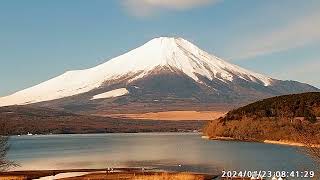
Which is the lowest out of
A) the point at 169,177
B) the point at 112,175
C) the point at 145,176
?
the point at 169,177

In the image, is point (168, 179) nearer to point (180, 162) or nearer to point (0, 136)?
point (0, 136)

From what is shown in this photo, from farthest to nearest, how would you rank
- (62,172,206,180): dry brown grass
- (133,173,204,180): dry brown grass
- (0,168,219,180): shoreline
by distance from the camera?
1. (0,168,219,180): shoreline
2. (62,172,206,180): dry brown grass
3. (133,173,204,180): dry brown grass

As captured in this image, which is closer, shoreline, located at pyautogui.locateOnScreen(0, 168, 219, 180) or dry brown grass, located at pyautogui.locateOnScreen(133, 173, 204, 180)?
dry brown grass, located at pyautogui.locateOnScreen(133, 173, 204, 180)

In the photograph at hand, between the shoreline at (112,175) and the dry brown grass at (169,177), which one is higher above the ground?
the shoreline at (112,175)

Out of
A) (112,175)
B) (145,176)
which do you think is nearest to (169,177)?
(145,176)

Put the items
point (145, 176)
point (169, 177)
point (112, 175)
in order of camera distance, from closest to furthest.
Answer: point (169, 177)
point (145, 176)
point (112, 175)

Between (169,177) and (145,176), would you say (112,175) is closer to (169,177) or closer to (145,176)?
(145,176)

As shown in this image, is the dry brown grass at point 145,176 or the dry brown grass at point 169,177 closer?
the dry brown grass at point 169,177

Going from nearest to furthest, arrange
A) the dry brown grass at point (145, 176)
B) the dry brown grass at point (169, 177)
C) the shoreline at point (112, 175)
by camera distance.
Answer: the dry brown grass at point (169, 177), the dry brown grass at point (145, 176), the shoreline at point (112, 175)

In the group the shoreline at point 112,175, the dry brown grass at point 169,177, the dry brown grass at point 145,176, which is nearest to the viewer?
the dry brown grass at point 169,177

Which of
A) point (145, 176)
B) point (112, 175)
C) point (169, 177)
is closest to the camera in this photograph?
point (169, 177)

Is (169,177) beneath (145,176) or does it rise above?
beneath

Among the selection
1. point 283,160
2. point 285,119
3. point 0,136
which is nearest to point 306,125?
point 285,119

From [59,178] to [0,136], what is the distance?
38.8 feet
